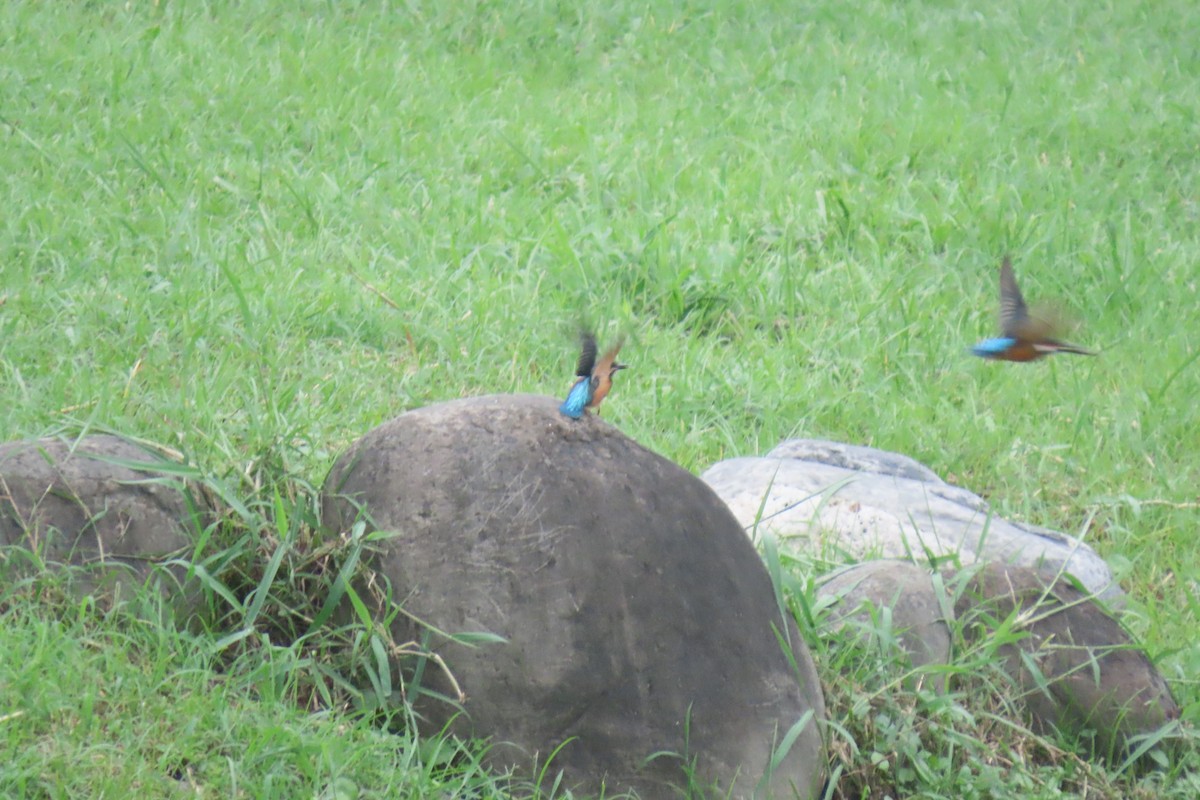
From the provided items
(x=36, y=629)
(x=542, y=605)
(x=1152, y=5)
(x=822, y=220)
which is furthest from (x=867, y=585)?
(x=1152, y=5)

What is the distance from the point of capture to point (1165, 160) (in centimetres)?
758

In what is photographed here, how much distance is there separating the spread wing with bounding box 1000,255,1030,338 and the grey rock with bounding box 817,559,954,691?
2.35 feet

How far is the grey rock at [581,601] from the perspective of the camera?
2.97m

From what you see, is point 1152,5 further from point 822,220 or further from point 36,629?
point 36,629

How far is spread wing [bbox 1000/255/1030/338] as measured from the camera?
349 cm

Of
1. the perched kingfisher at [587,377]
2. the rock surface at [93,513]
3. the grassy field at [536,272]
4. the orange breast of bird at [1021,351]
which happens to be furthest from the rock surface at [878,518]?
the rock surface at [93,513]

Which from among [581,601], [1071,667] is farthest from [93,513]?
[1071,667]

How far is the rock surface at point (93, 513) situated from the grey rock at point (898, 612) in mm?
1686

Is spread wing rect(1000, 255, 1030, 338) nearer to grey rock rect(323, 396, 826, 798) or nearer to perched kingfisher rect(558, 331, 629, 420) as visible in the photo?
grey rock rect(323, 396, 826, 798)

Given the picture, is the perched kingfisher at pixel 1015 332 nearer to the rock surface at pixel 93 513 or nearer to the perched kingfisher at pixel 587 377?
the perched kingfisher at pixel 587 377

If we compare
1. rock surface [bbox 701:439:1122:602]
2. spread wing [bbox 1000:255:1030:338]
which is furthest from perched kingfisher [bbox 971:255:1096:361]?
rock surface [bbox 701:439:1122:602]

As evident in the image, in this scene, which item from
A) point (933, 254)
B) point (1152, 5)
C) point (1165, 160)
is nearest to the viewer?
point (933, 254)

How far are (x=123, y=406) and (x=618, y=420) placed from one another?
180 cm

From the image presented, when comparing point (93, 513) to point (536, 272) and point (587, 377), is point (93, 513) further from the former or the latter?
point (536, 272)
